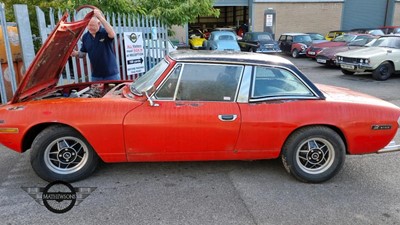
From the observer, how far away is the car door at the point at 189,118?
3291 millimetres

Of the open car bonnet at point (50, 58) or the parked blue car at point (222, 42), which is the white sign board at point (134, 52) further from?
the parked blue car at point (222, 42)

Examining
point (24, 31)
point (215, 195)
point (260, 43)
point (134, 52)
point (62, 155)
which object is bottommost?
point (215, 195)

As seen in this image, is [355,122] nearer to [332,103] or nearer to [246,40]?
[332,103]

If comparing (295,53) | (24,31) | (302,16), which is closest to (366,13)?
(302,16)

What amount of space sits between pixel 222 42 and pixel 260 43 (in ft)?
7.70

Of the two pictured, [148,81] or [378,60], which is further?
[378,60]

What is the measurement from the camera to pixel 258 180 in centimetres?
357

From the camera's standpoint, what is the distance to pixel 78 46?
625 cm

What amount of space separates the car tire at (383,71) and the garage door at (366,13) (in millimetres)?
17925

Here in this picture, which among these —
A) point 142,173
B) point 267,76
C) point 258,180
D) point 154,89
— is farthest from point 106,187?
point 267,76

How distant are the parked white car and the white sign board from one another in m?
7.50

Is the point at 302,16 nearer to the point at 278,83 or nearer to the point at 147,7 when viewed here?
the point at 147,7

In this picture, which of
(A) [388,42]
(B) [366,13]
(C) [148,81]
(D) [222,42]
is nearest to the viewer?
(C) [148,81]

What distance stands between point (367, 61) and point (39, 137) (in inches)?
401
